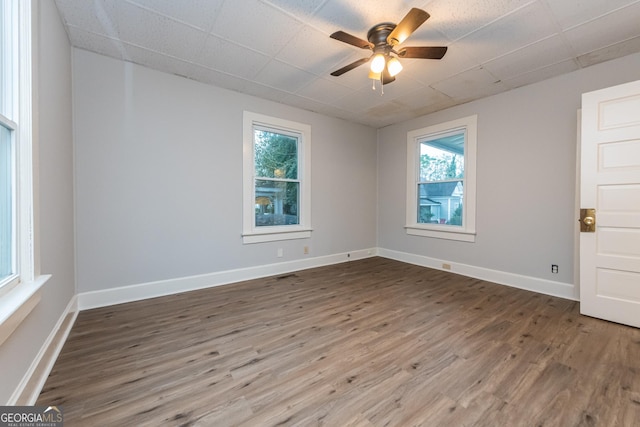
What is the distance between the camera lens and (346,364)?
5.78 feet

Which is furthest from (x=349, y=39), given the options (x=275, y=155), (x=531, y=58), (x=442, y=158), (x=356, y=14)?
(x=442, y=158)

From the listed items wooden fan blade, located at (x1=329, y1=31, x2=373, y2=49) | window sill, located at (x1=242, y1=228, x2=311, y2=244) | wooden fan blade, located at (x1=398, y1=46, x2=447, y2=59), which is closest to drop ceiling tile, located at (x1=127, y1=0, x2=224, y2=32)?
wooden fan blade, located at (x1=329, y1=31, x2=373, y2=49)

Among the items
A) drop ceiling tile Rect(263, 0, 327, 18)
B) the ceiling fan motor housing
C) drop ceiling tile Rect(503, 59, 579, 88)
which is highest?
drop ceiling tile Rect(263, 0, 327, 18)

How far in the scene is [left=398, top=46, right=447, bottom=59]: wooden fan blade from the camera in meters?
2.15

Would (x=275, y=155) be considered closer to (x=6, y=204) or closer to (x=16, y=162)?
(x=16, y=162)

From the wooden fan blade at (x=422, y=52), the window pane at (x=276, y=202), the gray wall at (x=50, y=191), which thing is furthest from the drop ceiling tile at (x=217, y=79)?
the wooden fan blade at (x=422, y=52)

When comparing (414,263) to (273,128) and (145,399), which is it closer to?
(273,128)

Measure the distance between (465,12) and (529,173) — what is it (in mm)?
2239

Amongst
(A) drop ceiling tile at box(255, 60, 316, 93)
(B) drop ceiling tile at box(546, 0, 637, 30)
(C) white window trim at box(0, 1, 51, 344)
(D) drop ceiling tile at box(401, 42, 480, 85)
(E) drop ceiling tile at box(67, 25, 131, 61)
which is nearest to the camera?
(C) white window trim at box(0, 1, 51, 344)

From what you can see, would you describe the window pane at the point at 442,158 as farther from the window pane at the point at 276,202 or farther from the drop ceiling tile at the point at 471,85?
the window pane at the point at 276,202

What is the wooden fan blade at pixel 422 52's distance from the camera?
215 cm

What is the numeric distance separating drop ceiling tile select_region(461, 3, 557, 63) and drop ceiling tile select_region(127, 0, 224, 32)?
2256mm

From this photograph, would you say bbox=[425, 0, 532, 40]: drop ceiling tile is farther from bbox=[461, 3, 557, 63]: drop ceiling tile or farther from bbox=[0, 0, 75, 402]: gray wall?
bbox=[0, 0, 75, 402]: gray wall

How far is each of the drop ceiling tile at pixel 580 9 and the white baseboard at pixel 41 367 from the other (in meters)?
4.18
